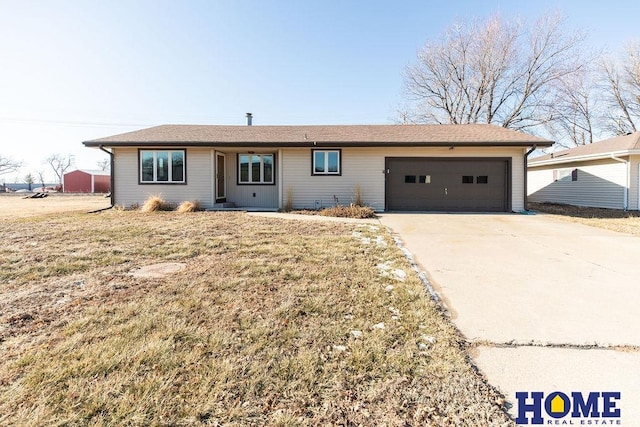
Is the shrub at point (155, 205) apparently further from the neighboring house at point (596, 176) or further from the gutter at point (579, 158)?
the neighboring house at point (596, 176)

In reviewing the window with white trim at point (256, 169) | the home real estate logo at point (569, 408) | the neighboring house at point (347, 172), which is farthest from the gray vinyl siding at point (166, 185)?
the home real estate logo at point (569, 408)

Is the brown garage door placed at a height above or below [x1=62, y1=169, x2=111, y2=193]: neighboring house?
below

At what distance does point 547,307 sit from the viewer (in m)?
2.96

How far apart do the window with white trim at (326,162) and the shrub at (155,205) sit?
5.68 m

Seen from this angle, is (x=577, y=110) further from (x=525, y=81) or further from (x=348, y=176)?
(x=348, y=176)

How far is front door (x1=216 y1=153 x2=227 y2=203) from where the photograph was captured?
12273 millimetres

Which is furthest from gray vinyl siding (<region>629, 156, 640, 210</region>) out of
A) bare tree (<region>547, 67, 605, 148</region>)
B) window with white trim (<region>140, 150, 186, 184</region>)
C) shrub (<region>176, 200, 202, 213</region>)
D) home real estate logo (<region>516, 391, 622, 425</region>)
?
window with white trim (<region>140, 150, 186, 184</region>)

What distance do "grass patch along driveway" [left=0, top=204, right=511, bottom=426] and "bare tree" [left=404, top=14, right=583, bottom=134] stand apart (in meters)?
23.8

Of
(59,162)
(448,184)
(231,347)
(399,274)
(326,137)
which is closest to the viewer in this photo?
(231,347)

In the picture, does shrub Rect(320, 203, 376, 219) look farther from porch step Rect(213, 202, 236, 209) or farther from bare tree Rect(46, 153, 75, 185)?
bare tree Rect(46, 153, 75, 185)

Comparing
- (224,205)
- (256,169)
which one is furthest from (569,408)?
(256,169)

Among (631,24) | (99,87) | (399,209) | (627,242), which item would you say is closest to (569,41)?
(631,24)

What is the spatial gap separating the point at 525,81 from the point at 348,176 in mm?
19052

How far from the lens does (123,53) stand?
13.3 metres
